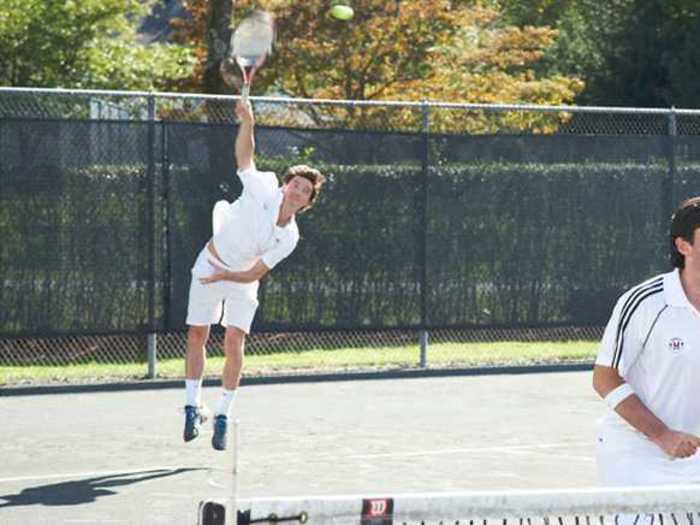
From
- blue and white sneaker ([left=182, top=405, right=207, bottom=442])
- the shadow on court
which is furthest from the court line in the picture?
the shadow on court

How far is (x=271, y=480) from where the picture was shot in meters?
9.49

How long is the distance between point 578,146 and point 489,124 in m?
4.82

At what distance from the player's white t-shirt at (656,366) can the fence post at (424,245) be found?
10017 mm

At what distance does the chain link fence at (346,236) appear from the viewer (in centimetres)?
1421

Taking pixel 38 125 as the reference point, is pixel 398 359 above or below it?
below

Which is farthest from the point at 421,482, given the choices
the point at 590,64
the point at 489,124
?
the point at 590,64

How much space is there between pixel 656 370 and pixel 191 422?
5.24 metres

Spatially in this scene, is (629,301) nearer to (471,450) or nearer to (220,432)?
(220,432)

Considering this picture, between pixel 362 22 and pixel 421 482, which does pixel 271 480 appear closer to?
pixel 421 482

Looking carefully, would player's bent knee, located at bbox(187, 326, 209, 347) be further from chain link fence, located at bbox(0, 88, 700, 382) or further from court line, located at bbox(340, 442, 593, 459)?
chain link fence, located at bbox(0, 88, 700, 382)

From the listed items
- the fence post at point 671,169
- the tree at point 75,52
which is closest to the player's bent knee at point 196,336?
the fence post at point 671,169

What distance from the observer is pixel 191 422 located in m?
10.3

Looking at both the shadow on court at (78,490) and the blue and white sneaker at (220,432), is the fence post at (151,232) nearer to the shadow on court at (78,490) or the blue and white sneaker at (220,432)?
the blue and white sneaker at (220,432)

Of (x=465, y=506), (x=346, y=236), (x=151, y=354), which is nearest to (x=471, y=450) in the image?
(x=151, y=354)
